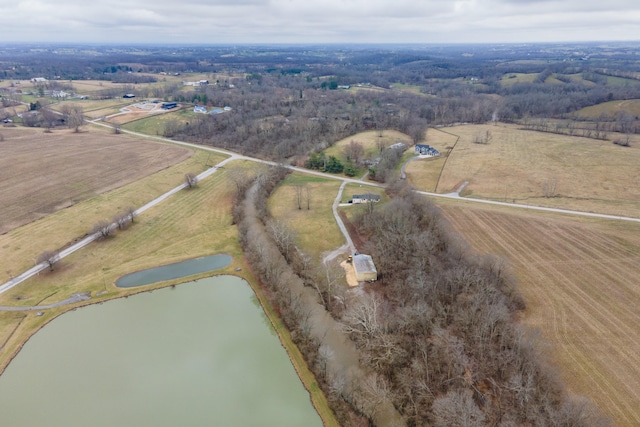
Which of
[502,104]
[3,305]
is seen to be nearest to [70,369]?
[3,305]

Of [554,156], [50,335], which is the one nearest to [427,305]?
[50,335]

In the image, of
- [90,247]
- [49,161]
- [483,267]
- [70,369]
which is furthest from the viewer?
[49,161]

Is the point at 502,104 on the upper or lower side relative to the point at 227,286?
upper

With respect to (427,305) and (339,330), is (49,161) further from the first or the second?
(427,305)

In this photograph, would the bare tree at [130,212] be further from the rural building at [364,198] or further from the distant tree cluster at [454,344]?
the distant tree cluster at [454,344]

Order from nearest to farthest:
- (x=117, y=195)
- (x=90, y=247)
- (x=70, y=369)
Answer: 1. (x=70, y=369)
2. (x=90, y=247)
3. (x=117, y=195)

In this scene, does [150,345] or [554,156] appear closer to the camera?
[150,345]
